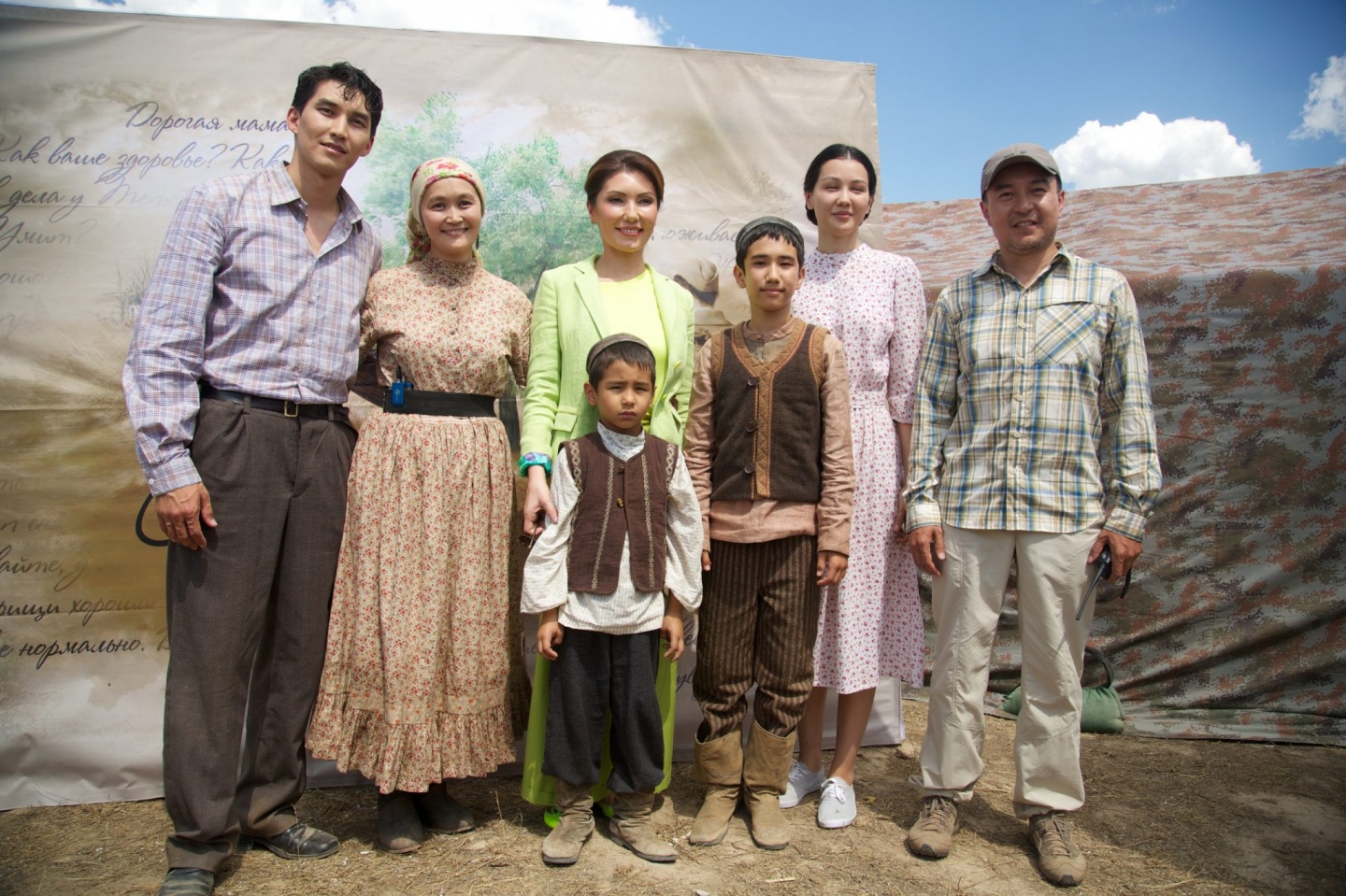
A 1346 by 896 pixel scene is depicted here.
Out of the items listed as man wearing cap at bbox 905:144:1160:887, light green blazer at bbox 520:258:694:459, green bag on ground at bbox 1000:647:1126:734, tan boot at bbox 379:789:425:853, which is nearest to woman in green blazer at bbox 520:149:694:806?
light green blazer at bbox 520:258:694:459

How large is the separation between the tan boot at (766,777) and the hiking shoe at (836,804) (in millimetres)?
158

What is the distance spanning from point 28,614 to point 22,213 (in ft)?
4.70

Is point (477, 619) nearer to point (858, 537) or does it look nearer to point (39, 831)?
point (858, 537)

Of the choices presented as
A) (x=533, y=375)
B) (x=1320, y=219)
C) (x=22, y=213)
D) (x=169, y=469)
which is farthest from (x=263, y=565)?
(x=1320, y=219)

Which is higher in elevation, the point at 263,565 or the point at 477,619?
the point at 263,565

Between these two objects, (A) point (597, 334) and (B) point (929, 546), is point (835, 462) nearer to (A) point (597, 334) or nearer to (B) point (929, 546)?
(B) point (929, 546)

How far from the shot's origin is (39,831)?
2820mm

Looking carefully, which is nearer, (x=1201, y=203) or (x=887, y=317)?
(x=887, y=317)

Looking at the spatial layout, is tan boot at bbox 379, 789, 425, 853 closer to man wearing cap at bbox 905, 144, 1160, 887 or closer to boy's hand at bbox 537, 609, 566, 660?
boy's hand at bbox 537, 609, 566, 660

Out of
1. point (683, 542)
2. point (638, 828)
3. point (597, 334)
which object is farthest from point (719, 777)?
point (597, 334)

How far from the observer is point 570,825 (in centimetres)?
253

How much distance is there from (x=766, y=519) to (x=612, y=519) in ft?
1.56

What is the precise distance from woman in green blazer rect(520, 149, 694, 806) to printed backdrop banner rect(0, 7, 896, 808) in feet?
3.50

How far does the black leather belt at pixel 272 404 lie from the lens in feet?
7.77
